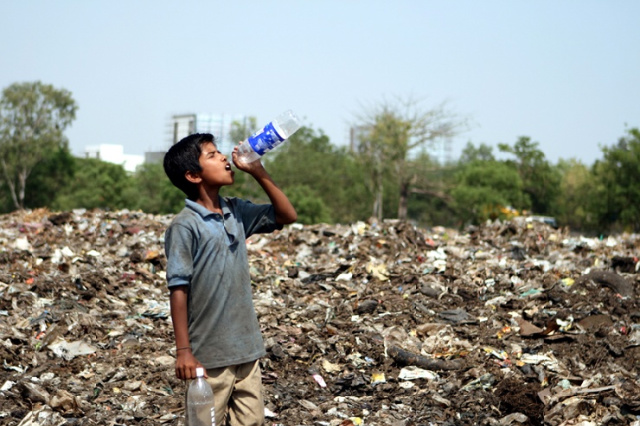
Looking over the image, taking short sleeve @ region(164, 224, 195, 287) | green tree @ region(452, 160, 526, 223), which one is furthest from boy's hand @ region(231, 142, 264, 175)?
green tree @ region(452, 160, 526, 223)

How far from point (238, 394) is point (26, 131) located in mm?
51577

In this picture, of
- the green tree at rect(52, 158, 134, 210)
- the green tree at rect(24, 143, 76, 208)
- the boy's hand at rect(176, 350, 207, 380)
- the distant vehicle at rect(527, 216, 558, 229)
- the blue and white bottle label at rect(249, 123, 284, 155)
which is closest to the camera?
the boy's hand at rect(176, 350, 207, 380)

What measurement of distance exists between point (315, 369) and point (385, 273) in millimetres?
2878

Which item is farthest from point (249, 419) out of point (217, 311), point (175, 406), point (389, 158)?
point (389, 158)

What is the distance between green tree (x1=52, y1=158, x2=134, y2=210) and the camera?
4425 centimetres

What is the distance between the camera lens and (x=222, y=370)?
117 inches

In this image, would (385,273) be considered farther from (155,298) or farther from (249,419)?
(249,419)

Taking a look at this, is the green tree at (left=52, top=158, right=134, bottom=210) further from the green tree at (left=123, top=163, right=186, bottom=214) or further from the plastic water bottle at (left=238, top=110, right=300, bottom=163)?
the plastic water bottle at (left=238, top=110, right=300, bottom=163)

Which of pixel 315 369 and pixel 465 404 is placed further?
pixel 315 369

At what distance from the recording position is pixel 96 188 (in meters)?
46.4

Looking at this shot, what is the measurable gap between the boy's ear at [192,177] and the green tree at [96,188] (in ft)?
135

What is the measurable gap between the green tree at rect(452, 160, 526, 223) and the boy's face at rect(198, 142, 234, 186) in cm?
3893

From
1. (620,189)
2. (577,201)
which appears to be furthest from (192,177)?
(577,201)

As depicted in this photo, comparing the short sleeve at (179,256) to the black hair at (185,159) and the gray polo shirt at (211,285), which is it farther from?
the black hair at (185,159)
